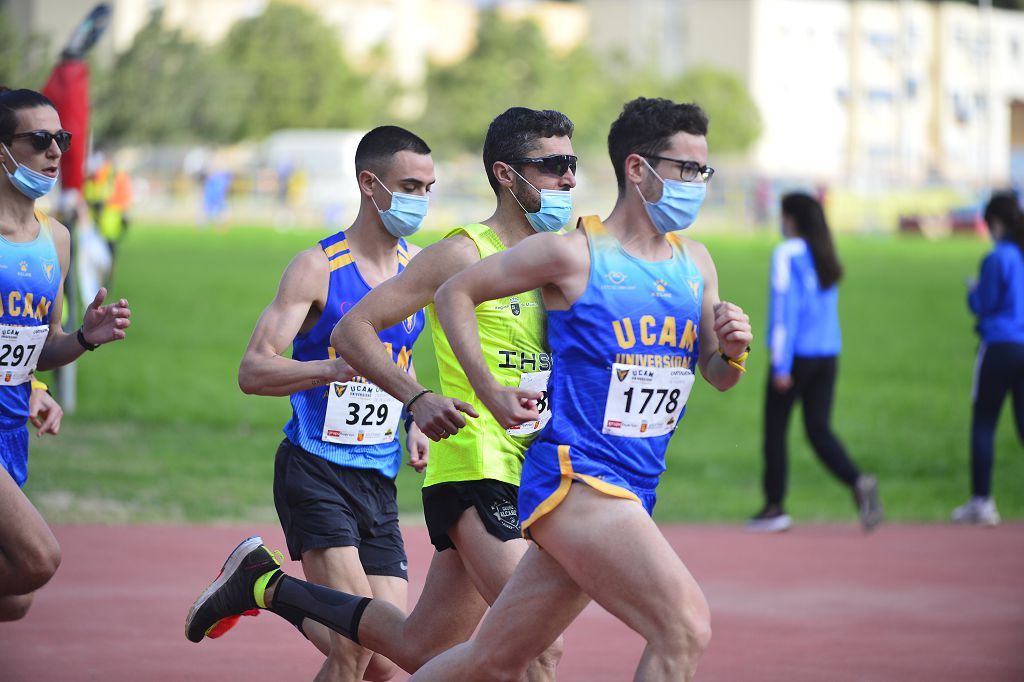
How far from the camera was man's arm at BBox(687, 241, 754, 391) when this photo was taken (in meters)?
4.61

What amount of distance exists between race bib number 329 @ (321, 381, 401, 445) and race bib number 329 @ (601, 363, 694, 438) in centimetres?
133

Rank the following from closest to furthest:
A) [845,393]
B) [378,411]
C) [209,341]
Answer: [378,411] < [845,393] < [209,341]

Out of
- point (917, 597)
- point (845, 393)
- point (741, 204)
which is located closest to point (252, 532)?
point (917, 597)

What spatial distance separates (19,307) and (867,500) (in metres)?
6.88

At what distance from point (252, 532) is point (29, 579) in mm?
5590

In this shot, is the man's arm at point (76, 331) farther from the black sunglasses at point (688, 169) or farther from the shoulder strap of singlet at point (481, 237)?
the black sunglasses at point (688, 169)

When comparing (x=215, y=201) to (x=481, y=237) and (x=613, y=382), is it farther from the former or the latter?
(x=613, y=382)

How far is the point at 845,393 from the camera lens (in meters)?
20.5

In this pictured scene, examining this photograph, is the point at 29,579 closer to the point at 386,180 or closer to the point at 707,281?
the point at 386,180

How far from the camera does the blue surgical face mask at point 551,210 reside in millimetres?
5480

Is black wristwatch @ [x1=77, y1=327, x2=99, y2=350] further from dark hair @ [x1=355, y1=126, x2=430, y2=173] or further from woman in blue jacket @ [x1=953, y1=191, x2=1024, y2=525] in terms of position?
woman in blue jacket @ [x1=953, y1=191, x2=1024, y2=525]

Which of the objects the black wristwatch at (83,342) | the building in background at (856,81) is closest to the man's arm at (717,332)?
the black wristwatch at (83,342)

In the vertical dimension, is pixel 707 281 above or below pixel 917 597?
above

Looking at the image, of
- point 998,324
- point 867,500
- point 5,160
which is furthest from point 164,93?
point 5,160
